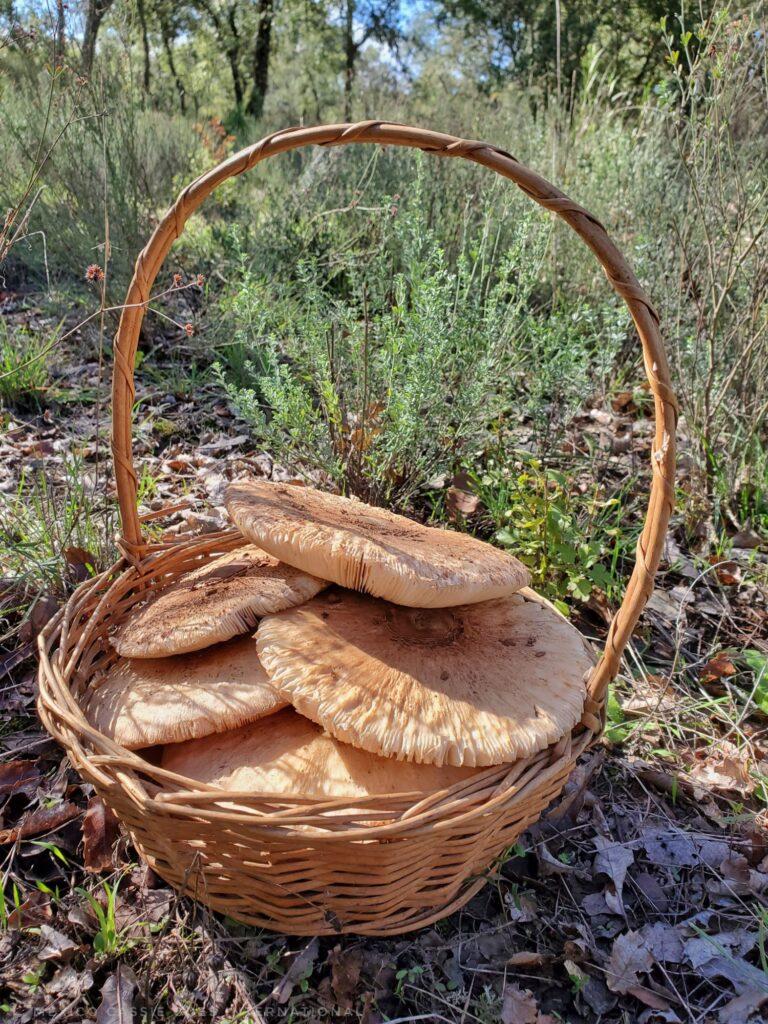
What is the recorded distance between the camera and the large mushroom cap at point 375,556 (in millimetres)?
1492

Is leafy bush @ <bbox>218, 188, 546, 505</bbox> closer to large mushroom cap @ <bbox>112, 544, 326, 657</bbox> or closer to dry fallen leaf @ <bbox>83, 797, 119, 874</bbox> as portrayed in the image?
large mushroom cap @ <bbox>112, 544, 326, 657</bbox>

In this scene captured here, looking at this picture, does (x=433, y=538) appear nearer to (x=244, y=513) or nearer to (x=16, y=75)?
(x=244, y=513)

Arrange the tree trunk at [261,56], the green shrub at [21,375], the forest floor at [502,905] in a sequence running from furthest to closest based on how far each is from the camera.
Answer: the tree trunk at [261,56], the green shrub at [21,375], the forest floor at [502,905]

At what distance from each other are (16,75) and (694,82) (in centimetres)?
416

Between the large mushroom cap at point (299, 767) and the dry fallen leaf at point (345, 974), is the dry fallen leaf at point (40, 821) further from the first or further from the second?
the dry fallen leaf at point (345, 974)

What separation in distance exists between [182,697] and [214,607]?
228mm

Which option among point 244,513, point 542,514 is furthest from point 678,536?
point 244,513

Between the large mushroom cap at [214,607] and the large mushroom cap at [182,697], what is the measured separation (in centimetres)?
7

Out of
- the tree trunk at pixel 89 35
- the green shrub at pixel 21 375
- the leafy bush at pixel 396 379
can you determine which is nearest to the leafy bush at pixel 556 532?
the leafy bush at pixel 396 379

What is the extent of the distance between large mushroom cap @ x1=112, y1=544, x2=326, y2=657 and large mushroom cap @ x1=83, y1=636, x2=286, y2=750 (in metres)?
0.07

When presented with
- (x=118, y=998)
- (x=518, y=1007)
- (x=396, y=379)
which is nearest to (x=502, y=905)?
(x=518, y=1007)

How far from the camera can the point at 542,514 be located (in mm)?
2582

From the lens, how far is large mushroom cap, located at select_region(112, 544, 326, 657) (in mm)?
1606

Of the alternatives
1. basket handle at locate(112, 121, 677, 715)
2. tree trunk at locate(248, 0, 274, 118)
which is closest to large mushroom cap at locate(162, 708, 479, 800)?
basket handle at locate(112, 121, 677, 715)
